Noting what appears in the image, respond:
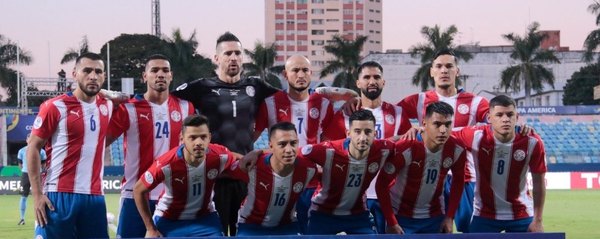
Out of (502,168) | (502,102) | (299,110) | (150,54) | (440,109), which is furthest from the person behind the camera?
(150,54)

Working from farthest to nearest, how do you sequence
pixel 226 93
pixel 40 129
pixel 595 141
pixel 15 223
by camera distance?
pixel 595 141
pixel 15 223
pixel 226 93
pixel 40 129

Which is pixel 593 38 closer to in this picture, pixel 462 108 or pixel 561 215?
pixel 561 215

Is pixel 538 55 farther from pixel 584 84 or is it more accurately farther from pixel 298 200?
pixel 298 200

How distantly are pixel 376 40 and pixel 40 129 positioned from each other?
146753mm

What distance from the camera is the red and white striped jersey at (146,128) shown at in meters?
8.75

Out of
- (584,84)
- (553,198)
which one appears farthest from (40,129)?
(584,84)

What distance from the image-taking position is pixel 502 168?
864 cm

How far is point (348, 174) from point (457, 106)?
58.5 inches

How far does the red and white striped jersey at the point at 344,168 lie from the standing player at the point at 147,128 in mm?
1266

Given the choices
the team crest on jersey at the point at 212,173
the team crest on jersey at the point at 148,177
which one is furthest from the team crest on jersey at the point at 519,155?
the team crest on jersey at the point at 148,177

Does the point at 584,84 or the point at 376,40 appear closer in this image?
the point at 584,84

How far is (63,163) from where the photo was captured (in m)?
8.24

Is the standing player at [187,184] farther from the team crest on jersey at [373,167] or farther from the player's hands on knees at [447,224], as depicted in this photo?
the player's hands on knees at [447,224]

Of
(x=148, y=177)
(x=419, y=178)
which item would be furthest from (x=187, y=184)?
(x=419, y=178)
